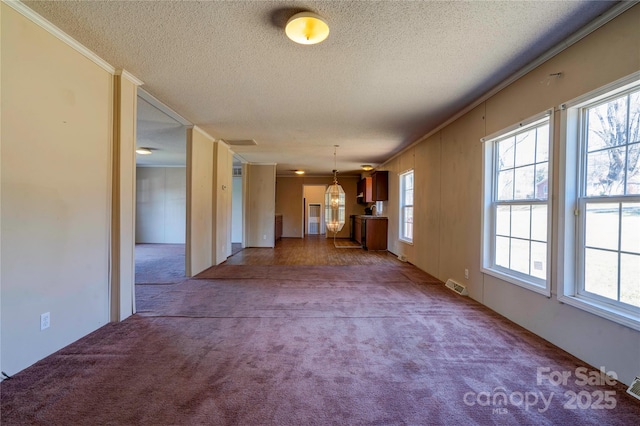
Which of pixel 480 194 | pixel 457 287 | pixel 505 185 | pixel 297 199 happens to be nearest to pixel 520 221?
pixel 505 185

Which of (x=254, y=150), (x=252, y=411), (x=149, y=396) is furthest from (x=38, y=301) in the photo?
(x=254, y=150)

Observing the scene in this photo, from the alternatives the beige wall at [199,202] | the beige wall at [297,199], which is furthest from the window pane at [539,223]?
the beige wall at [297,199]

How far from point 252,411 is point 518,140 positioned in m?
3.31

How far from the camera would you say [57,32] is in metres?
2.19

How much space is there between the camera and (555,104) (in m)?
2.36

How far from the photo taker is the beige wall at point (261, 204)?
8.47 m

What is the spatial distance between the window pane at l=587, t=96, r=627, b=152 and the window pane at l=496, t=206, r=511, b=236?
106cm

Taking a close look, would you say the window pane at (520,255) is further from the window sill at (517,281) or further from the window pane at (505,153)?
the window pane at (505,153)

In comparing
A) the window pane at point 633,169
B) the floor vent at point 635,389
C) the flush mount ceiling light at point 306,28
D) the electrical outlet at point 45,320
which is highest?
→ the flush mount ceiling light at point 306,28

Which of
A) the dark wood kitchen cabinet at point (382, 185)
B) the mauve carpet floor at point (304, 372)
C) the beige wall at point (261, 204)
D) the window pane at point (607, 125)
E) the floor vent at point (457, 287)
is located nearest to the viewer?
the mauve carpet floor at point (304, 372)

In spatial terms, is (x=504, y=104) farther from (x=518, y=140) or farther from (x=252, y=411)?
(x=252, y=411)

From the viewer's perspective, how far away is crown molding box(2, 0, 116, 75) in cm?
192

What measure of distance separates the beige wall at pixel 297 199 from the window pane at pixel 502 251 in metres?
7.92

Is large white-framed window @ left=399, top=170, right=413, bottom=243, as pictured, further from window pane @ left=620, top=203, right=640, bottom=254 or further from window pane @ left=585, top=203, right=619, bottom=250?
window pane @ left=620, top=203, right=640, bottom=254
